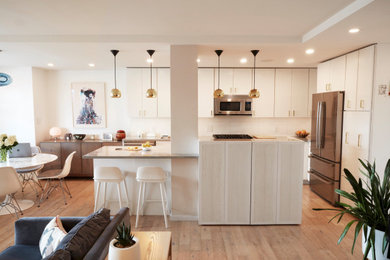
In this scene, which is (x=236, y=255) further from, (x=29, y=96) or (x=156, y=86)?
(x=29, y=96)

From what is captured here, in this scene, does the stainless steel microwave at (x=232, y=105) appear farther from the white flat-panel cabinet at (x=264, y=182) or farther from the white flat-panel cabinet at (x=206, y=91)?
the white flat-panel cabinet at (x=264, y=182)

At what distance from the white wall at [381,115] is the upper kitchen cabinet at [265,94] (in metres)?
2.38

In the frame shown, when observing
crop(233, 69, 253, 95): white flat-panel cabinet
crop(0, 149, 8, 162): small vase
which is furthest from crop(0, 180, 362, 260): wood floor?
crop(233, 69, 253, 95): white flat-panel cabinet

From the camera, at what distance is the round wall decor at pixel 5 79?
568 cm

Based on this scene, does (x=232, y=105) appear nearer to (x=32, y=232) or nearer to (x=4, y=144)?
(x=4, y=144)

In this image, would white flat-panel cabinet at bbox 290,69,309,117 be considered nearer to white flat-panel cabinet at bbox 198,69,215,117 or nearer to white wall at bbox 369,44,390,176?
white flat-panel cabinet at bbox 198,69,215,117

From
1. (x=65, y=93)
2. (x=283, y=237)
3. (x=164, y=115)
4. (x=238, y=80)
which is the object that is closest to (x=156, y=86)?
(x=164, y=115)

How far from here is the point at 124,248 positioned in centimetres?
144

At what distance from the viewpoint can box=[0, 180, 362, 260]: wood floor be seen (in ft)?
9.71

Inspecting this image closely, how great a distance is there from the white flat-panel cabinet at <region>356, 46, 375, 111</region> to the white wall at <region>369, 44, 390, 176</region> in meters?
0.06

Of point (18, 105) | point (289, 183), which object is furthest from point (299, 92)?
point (18, 105)

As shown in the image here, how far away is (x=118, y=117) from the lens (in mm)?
6297

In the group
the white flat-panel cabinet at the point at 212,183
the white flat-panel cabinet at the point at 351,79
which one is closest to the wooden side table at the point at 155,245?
the white flat-panel cabinet at the point at 212,183

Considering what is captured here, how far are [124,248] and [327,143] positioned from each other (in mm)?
4061
